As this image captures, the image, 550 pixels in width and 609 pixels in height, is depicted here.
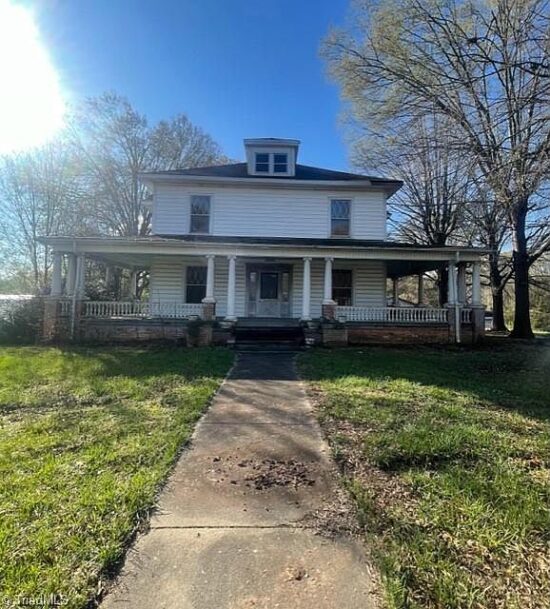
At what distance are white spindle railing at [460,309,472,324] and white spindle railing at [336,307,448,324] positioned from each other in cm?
56

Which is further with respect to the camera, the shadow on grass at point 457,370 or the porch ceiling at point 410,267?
the porch ceiling at point 410,267

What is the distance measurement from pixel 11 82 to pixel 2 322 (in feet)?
24.6

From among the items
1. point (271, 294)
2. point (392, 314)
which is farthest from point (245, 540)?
point (271, 294)

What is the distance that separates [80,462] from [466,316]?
43.4 feet

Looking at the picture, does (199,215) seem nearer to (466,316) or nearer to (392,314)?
(392,314)

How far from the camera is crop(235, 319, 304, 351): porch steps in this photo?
40.9 feet

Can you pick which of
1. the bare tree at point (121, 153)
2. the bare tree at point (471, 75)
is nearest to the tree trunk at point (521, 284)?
the bare tree at point (471, 75)

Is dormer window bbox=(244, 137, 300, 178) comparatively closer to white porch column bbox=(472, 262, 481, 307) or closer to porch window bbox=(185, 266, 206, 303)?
porch window bbox=(185, 266, 206, 303)

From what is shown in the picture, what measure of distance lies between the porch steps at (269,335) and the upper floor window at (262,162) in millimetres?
6588

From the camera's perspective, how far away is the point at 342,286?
15594 mm

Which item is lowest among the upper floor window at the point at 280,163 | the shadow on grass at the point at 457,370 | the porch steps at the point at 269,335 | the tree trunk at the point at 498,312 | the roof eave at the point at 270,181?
the shadow on grass at the point at 457,370

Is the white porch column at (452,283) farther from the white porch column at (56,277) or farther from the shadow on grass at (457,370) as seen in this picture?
the white porch column at (56,277)

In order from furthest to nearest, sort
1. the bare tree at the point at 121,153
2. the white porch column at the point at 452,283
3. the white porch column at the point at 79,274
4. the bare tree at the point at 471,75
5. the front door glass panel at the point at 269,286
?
the bare tree at the point at 121,153
the front door glass panel at the point at 269,286
the white porch column at the point at 452,283
the white porch column at the point at 79,274
the bare tree at the point at 471,75

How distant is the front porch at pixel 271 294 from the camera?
1263 cm
